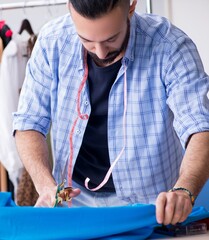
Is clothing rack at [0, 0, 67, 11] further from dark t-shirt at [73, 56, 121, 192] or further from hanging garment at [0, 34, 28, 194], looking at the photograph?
dark t-shirt at [73, 56, 121, 192]

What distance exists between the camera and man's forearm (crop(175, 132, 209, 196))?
1505mm

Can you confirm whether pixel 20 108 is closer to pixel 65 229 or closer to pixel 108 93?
pixel 108 93

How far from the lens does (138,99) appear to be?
1781 millimetres

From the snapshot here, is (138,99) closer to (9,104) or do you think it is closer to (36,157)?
(36,157)

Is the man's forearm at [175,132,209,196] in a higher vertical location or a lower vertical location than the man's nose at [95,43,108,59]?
Answer: lower

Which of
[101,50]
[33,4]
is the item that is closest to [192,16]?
[33,4]

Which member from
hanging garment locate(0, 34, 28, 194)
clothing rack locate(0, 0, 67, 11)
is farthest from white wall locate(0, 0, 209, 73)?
hanging garment locate(0, 34, 28, 194)

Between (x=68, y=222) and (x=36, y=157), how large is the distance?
56 cm

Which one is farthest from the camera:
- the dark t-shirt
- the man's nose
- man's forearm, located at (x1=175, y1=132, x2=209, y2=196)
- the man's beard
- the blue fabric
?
the dark t-shirt

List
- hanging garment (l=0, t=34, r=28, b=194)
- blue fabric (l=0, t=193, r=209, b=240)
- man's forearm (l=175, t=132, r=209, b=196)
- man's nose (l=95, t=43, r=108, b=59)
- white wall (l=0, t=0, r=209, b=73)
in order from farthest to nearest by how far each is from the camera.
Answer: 1. white wall (l=0, t=0, r=209, b=73)
2. hanging garment (l=0, t=34, r=28, b=194)
3. man's nose (l=95, t=43, r=108, b=59)
4. man's forearm (l=175, t=132, r=209, b=196)
5. blue fabric (l=0, t=193, r=209, b=240)

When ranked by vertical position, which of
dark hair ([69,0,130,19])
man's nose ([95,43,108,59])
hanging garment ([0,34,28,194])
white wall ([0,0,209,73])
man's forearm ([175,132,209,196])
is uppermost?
dark hair ([69,0,130,19])

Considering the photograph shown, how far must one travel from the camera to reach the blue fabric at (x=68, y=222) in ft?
4.25

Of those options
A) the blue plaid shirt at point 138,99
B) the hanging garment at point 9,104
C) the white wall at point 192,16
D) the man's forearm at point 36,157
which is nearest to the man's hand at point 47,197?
the man's forearm at point 36,157

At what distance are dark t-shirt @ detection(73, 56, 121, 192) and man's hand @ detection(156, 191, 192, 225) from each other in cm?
51
